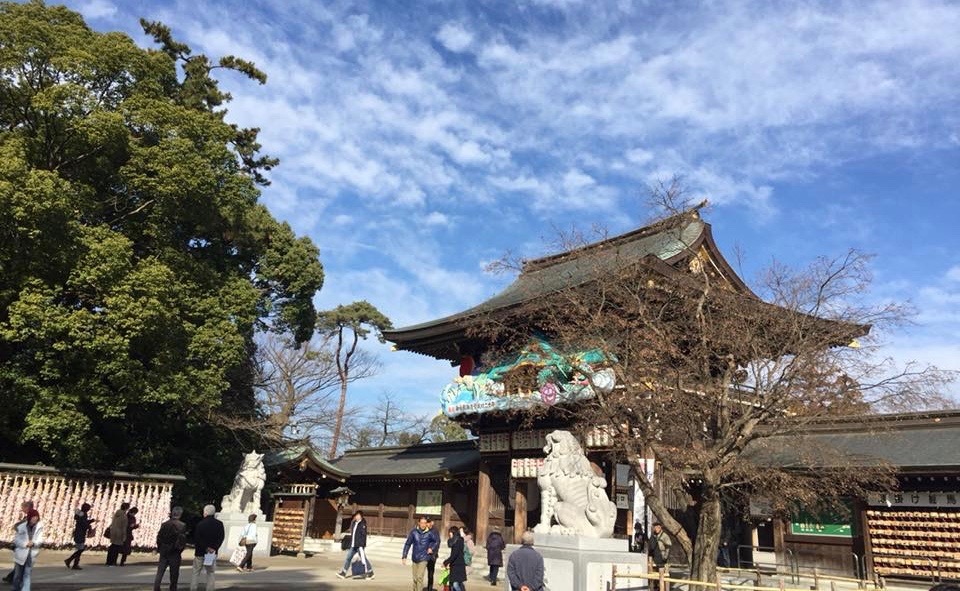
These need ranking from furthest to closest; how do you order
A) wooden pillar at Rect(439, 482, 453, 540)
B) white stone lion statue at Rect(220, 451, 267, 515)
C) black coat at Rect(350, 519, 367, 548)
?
1. wooden pillar at Rect(439, 482, 453, 540)
2. white stone lion statue at Rect(220, 451, 267, 515)
3. black coat at Rect(350, 519, 367, 548)

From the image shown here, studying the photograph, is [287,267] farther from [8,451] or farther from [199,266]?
[8,451]

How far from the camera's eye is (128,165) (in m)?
18.1

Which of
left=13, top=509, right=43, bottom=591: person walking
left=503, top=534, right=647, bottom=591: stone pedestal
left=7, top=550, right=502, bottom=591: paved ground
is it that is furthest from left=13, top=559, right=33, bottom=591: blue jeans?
left=503, top=534, right=647, bottom=591: stone pedestal

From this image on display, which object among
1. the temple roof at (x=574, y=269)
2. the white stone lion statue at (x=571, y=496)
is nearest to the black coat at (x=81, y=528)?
the white stone lion statue at (x=571, y=496)

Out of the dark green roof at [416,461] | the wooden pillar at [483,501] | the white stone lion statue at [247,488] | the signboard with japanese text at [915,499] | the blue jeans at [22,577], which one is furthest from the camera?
the dark green roof at [416,461]

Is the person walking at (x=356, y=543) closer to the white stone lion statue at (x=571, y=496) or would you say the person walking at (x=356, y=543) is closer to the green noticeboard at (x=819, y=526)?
the white stone lion statue at (x=571, y=496)

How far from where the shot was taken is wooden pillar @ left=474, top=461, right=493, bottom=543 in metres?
21.6

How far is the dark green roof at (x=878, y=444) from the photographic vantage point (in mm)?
16062

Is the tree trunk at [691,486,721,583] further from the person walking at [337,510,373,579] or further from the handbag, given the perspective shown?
the handbag

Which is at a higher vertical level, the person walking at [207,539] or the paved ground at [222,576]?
the person walking at [207,539]

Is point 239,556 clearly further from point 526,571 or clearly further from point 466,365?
point 526,571

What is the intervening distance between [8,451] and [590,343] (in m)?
16.1

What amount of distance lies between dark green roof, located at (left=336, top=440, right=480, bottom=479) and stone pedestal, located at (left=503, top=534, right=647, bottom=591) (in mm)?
13432

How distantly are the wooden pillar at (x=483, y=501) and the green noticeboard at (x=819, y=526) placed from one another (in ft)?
29.8
